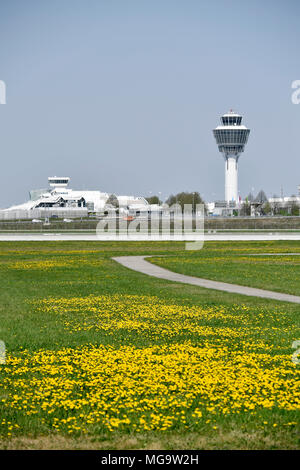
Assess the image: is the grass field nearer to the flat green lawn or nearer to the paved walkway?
the paved walkway

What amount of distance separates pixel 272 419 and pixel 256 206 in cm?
17095

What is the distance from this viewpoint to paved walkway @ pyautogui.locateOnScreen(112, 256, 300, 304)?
22500 millimetres

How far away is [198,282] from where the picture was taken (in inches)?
1091

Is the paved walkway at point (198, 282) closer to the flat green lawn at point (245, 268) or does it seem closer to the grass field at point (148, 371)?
the flat green lawn at point (245, 268)

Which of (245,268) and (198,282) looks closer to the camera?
(198,282)

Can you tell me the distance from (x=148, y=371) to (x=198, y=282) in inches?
653

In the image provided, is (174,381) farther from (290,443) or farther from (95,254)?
(95,254)

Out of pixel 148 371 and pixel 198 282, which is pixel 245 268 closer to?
pixel 198 282

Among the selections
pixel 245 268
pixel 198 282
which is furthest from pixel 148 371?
pixel 245 268

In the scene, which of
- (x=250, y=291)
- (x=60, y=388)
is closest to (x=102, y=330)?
(x=60, y=388)

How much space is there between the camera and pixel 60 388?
34.0 feet

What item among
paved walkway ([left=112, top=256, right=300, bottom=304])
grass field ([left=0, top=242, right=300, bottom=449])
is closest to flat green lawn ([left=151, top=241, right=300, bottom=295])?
paved walkway ([left=112, top=256, right=300, bottom=304])
